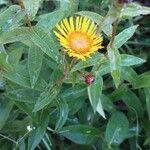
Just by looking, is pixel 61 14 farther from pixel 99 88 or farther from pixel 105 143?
pixel 105 143

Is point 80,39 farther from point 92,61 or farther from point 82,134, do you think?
point 82,134

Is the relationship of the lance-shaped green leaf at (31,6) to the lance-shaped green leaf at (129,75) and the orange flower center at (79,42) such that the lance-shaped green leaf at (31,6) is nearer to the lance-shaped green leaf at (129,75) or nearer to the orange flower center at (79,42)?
the orange flower center at (79,42)

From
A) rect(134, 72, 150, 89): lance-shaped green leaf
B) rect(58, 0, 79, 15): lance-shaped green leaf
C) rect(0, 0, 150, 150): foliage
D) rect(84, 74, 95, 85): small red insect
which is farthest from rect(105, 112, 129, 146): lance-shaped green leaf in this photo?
rect(58, 0, 79, 15): lance-shaped green leaf

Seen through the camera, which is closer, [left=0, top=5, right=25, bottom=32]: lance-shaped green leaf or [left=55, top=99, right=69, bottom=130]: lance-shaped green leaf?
[left=0, top=5, right=25, bottom=32]: lance-shaped green leaf

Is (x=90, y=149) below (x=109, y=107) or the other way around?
below

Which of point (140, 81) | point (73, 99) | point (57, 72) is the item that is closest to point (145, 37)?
point (140, 81)

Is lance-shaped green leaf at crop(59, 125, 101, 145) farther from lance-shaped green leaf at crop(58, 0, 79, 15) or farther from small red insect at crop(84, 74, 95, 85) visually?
lance-shaped green leaf at crop(58, 0, 79, 15)
